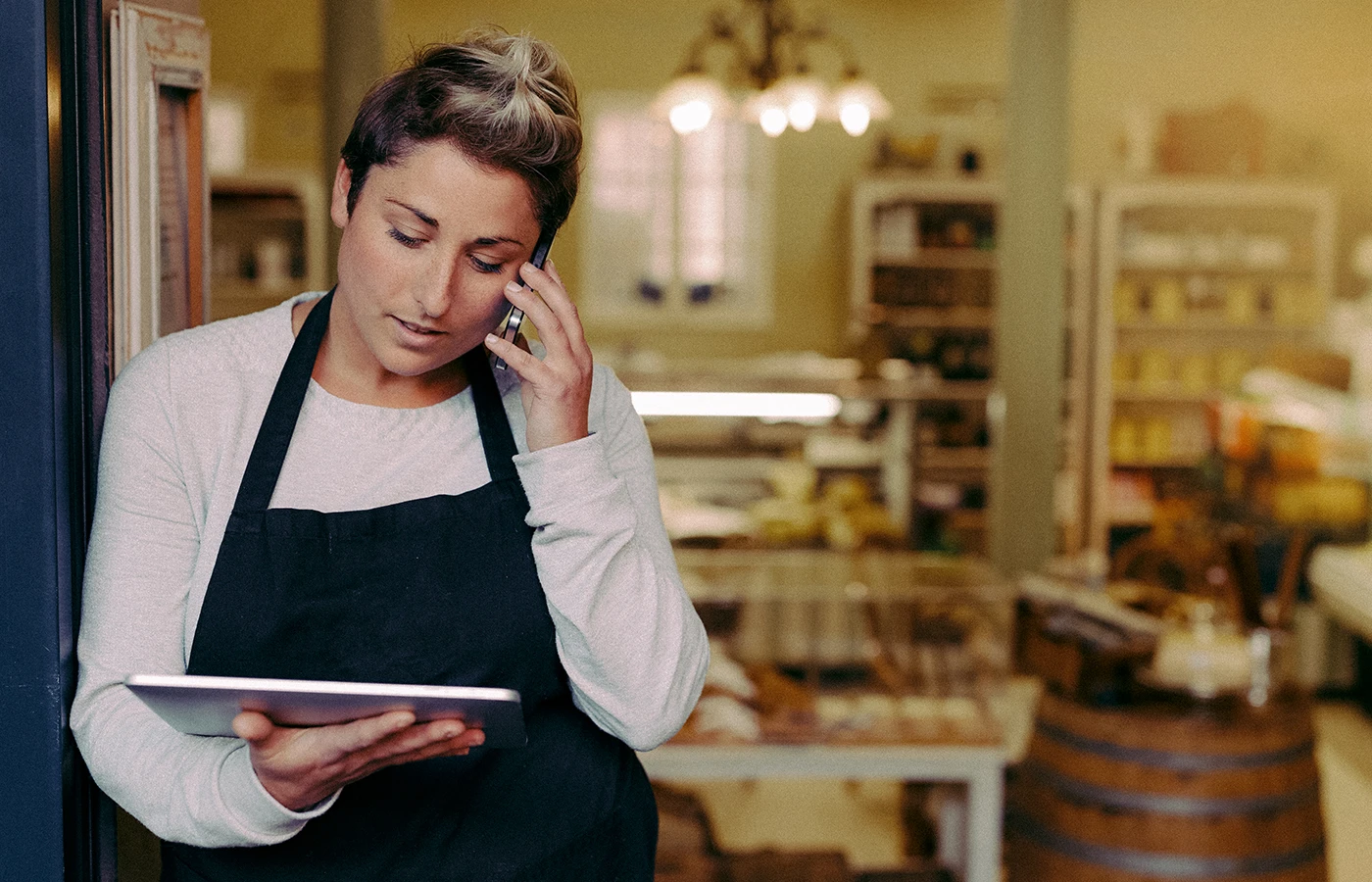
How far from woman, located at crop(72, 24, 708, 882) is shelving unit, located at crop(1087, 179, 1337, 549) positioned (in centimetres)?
710

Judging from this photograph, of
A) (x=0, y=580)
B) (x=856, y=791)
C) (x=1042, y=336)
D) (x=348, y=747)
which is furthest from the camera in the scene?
(x=1042, y=336)

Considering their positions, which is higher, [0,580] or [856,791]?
[0,580]

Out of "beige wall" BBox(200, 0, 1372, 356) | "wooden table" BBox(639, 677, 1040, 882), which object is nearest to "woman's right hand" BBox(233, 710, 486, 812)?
"wooden table" BBox(639, 677, 1040, 882)

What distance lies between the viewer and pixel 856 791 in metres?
5.04

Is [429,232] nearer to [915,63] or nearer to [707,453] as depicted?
[707,453]

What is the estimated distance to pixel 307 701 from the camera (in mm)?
1027

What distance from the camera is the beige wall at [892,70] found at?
8.75 meters

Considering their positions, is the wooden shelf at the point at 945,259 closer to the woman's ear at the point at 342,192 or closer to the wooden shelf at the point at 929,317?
the wooden shelf at the point at 929,317

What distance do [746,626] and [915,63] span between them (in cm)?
687

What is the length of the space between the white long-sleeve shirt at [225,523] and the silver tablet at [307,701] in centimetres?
9

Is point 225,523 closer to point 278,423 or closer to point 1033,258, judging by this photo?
point 278,423

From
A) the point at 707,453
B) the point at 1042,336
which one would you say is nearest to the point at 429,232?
the point at 1042,336

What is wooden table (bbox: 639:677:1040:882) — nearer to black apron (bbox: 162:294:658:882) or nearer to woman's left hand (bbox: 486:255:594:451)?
black apron (bbox: 162:294:658:882)

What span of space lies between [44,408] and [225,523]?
0.18 metres
